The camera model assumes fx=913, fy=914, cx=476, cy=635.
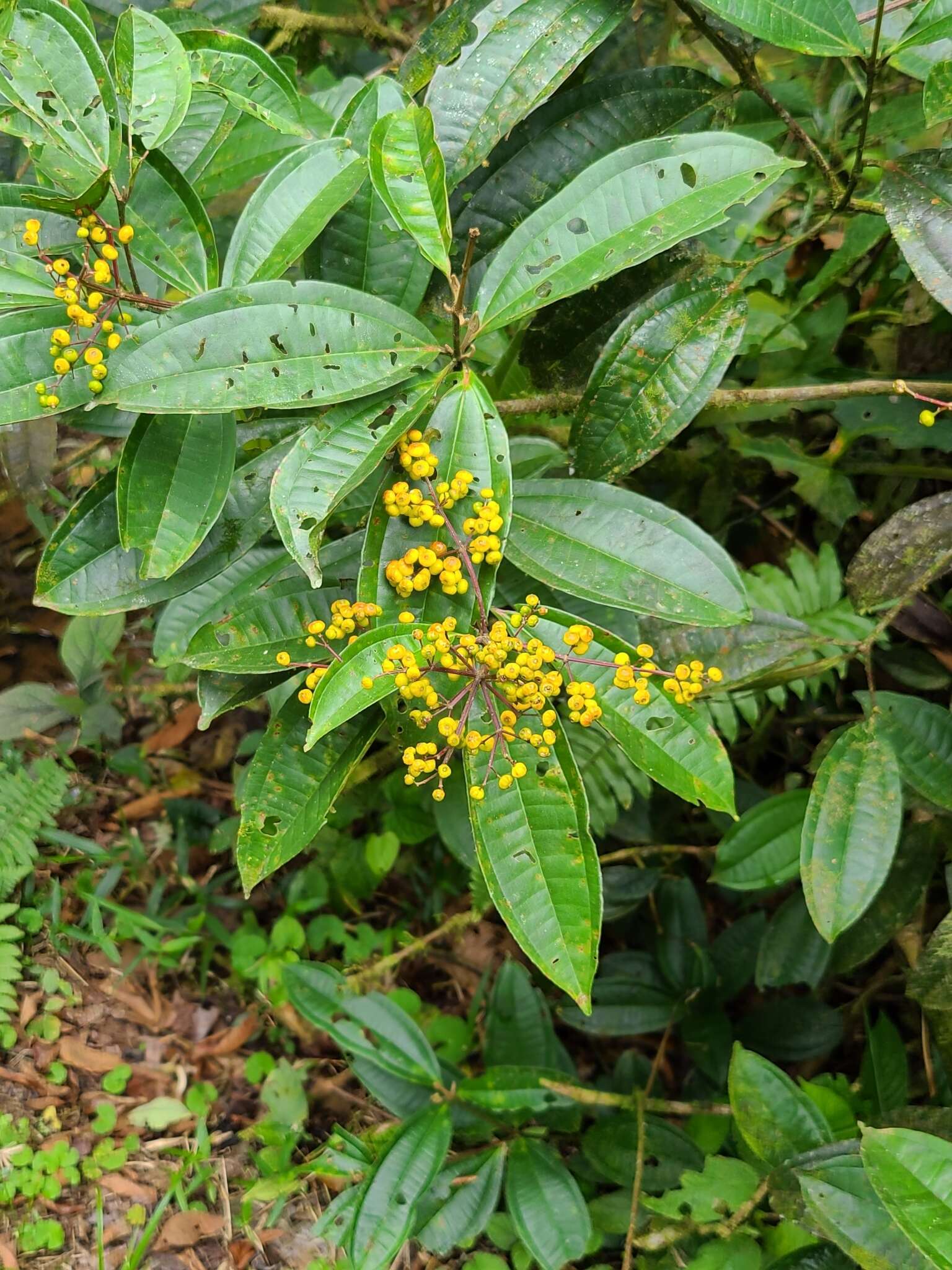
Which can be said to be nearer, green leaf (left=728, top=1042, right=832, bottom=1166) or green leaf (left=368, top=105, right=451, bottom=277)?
green leaf (left=368, top=105, right=451, bottom=277)

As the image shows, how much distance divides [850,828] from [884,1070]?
2.20 feet

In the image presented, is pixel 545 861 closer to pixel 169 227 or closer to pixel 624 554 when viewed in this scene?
pixel 624 554

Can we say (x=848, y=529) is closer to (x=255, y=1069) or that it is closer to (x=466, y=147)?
(x=466, y=147)

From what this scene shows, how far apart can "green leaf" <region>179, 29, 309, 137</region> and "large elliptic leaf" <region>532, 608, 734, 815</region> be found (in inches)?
26.6

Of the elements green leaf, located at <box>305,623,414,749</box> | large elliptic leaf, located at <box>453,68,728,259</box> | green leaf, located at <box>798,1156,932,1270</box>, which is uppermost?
large elliptic leaf, located at <box>453,68,728,259</box>

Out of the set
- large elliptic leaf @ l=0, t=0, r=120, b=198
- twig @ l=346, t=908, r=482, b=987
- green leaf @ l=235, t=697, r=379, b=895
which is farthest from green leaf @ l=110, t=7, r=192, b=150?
twig @ l=346, t=908, r=482, b=987

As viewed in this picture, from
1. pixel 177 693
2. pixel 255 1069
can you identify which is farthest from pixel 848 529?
pixel 255 1069

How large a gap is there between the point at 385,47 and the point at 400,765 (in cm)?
151

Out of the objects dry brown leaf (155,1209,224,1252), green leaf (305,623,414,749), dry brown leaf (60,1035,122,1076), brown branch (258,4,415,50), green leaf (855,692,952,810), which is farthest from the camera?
dry brown leaf (60,1035,122,1076)

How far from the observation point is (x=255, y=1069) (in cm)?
205

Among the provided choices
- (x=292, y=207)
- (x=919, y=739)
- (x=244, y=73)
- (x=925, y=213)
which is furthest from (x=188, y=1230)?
(x=925, y=213)

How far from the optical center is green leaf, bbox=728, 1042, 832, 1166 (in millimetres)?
1301

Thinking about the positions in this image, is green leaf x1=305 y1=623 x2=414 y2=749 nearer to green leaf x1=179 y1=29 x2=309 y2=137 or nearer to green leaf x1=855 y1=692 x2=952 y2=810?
green leaf x1=179 y1=29 x2=309 y2=137

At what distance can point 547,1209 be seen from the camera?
4.91 ft
